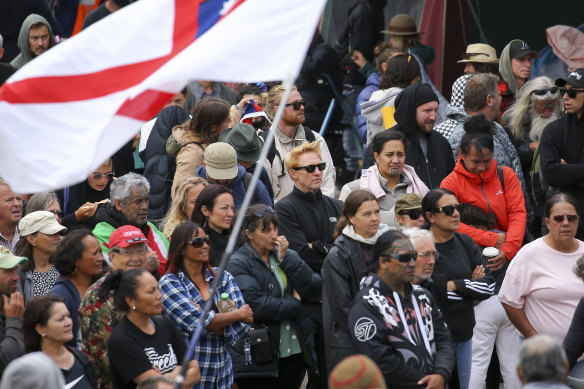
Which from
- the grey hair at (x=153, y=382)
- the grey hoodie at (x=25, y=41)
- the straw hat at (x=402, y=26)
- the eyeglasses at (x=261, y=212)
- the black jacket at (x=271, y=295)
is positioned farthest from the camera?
the straw hat at (x=402, y=26)

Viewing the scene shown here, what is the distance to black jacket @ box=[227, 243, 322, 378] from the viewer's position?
7.64 meters

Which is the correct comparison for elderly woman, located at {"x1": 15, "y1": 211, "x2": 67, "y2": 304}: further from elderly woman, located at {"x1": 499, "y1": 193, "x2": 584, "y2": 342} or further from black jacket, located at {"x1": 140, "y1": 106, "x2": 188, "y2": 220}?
elderly woman, located at {"x1": 499, "y1": 193, "x2": 584, "y2": 342}

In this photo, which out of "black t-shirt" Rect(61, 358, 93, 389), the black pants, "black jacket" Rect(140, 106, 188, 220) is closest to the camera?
"black t-shirt" Rect(61, 358, 93, 389)

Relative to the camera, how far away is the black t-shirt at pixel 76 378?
6.45 meters

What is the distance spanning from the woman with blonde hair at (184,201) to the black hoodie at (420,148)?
1848 mm

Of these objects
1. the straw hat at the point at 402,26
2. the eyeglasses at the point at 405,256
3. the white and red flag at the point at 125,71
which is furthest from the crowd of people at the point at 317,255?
the straw hat at the point at 402,26

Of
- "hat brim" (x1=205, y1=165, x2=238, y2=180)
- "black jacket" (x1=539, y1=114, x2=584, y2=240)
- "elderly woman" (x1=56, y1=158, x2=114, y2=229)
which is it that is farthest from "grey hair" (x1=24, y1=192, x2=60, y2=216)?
"black jacket" (x1=539, y1=114, x2=584, y2=240)

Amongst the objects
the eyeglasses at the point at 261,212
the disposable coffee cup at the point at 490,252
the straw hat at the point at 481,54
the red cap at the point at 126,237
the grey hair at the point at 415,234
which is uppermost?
the red cap at the point at 126,237

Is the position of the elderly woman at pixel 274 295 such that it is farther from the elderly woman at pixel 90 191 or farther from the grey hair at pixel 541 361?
the grey hair at pixel 541 361

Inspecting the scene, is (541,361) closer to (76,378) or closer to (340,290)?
(340,290)

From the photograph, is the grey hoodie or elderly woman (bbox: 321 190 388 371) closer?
elderly woman (bbox: 321 190 388 371)

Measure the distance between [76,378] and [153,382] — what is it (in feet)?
2.01

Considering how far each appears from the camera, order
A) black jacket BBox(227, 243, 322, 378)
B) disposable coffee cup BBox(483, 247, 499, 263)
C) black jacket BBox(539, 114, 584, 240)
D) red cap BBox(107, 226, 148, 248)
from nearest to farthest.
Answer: red cap BBox(107, 226, 148, 248), black jacket BBox(227, 243, 322, 378), disposable coffee cup BBox(483, 247, 499, 263), black jacket BBox(539, 114, 584, 240)

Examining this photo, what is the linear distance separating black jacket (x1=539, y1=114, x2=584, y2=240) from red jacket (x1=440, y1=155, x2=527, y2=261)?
0.42 meters
